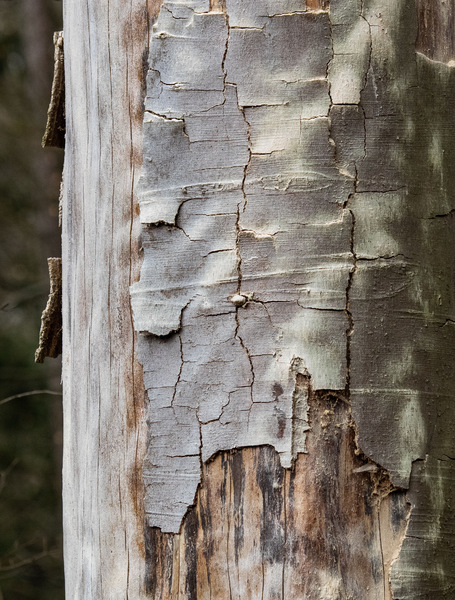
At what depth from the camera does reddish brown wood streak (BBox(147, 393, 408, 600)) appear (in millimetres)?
1299

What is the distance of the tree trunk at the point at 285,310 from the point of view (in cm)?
132

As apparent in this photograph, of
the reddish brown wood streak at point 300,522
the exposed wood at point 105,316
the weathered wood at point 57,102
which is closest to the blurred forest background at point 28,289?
the weathered wood at point 57,102

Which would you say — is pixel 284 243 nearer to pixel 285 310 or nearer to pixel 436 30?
pixel 285 310

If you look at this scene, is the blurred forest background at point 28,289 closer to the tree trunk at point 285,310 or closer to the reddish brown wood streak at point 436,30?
the tree trunk at point 285,310

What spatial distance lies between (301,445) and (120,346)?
439 mm

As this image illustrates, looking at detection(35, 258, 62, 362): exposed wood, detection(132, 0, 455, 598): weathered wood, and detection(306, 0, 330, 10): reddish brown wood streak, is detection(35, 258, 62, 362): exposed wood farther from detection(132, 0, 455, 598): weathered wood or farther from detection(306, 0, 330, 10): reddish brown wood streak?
detection(306, 0, 330, 10): reddish brown wood streak

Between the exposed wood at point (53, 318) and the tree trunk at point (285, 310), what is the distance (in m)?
0.34

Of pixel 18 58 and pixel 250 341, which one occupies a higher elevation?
pixel 18 58

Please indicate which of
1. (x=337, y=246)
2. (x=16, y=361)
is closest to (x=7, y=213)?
(x=16, y=361)

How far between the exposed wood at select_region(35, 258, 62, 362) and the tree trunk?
1.12 feet

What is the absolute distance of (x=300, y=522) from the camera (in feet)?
4.26

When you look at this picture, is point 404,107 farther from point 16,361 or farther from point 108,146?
point 16,361

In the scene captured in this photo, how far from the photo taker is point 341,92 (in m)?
1.36

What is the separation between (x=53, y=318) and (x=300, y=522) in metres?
0.84
